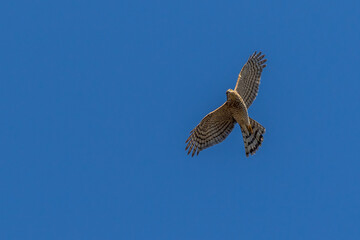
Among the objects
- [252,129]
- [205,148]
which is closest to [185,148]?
[205,148]


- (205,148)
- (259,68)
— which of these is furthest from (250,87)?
(205,148)

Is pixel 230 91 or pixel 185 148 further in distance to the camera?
pixel 185 148

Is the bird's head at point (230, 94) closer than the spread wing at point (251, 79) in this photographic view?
Yes

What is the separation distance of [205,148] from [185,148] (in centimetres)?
66

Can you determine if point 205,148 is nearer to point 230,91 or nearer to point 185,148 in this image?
point 185,148

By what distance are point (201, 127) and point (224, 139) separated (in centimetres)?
94

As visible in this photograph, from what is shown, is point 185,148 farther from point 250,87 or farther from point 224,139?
point 250,87

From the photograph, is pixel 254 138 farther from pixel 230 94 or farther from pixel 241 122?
pixel 230 94

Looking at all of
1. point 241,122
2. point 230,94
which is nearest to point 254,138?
point 241,122

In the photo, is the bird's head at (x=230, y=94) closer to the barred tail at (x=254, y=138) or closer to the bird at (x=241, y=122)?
the bird at (x=241, y=122)

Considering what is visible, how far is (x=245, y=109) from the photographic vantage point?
2430cm

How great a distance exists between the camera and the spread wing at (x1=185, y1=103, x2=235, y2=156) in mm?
25062

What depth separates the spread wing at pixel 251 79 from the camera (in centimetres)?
2484

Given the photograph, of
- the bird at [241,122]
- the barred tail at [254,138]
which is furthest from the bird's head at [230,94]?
the barred tail at [254,138]
